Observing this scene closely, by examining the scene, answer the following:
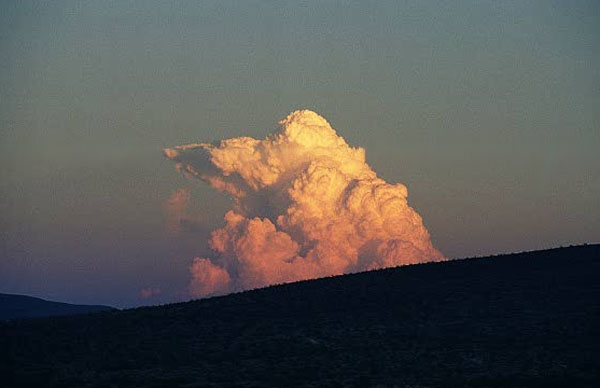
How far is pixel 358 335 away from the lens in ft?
336

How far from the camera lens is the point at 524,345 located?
9506cm

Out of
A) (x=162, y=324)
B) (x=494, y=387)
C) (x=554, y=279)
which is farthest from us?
(x=554, y=279)

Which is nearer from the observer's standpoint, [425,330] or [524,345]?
[524,345]

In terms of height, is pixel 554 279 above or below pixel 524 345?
above

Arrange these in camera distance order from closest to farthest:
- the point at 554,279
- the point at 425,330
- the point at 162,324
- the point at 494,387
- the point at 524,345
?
the point at 494,387 → the point at 524,345 → the point at 425,330 → the point at 162,324 → the point at 554,279

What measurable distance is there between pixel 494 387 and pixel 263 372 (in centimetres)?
2193

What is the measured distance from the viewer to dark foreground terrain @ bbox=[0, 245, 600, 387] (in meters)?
85.8

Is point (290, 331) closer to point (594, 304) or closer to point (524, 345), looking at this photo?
point (524, 345)

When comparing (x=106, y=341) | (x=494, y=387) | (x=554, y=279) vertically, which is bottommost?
(x=494, y=387)

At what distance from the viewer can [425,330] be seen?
4077 inches

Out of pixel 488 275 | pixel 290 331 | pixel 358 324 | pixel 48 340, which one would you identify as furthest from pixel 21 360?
pixel 488 275

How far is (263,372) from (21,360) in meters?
26.4

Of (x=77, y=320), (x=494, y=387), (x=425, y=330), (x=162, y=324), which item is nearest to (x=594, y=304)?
(x=425, y=330)

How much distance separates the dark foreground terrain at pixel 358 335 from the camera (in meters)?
85.8
